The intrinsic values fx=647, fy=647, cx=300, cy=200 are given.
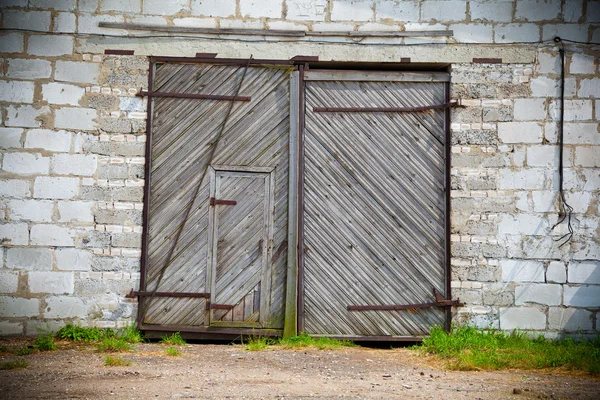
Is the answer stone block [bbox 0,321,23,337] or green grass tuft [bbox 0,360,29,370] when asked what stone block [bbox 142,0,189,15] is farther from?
green grass tuft [bbox 0,360,29,370]

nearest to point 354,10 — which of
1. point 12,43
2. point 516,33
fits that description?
point 516,33

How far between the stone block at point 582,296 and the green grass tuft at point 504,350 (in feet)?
1.18

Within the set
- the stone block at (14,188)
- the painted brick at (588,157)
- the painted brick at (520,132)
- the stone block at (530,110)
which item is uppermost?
the stone block at (530,110)

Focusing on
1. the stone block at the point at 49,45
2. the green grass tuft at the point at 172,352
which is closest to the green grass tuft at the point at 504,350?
the green grass tuft at the point at 172,352

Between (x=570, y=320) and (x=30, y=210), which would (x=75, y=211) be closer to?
(x=30, y=210)

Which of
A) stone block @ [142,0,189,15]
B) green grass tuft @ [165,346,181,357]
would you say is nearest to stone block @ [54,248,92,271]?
green grass tuft @ [165,346,181,357]

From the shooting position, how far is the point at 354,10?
6.98 m

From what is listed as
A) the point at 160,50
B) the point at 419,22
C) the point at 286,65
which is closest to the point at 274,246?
the point at 286,65

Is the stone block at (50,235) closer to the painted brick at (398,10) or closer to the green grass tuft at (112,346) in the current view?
the green grass tuft at (112,346)

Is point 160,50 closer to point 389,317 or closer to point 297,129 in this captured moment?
point 297,129

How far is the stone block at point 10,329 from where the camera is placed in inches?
261

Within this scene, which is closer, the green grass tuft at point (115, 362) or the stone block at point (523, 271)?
the green grass tuft at point (115, 362)

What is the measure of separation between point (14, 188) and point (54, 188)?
0.41 meters

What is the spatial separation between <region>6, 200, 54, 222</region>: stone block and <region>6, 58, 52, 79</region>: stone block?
4.36 feet
